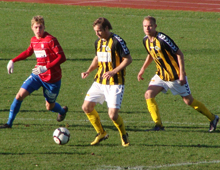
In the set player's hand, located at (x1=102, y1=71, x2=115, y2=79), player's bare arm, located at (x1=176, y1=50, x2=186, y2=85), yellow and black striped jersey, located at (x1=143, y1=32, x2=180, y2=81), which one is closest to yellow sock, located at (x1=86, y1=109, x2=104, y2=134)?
player's hand, located at (x1=102, y1=71, x2=115, y2=79)

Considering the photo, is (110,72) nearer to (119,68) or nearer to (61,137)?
(119,68)

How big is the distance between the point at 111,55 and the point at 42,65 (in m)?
1.40

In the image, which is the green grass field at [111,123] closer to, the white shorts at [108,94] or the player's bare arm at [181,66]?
the white shorts at [108,94]

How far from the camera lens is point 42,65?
23.6 feet

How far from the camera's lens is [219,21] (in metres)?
20.8

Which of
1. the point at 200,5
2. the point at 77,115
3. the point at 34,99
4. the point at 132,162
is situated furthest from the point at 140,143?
the point at 200,5

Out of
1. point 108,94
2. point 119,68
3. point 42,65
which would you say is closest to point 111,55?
point 119,68

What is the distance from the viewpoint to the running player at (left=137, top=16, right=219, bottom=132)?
698cm

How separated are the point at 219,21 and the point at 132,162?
1618 cm

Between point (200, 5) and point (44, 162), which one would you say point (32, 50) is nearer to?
point (44, 162)

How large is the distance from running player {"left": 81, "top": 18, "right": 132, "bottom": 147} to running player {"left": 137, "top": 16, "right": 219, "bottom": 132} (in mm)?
785

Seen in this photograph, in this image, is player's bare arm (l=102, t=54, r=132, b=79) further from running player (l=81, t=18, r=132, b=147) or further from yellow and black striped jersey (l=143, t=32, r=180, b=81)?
yellow and black striped jersey (l=143, t=32, r=180, b=81)

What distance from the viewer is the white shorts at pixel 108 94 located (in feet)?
21.1

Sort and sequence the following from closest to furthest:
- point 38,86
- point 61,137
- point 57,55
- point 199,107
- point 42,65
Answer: point 61,137 < point 57,55 < point 42,65 < point 38,86 < point 199,107
